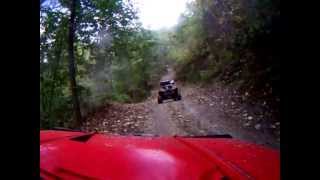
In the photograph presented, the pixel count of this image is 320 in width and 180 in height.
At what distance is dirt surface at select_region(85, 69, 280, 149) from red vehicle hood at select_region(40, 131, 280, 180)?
0.14 metres

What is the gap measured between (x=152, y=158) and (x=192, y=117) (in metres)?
0.67

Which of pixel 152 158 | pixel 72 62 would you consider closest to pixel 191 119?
pixel 152 158

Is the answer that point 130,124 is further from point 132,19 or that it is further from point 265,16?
point 265,16

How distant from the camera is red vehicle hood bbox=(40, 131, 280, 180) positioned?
1384mm

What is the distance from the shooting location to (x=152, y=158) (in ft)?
5.02

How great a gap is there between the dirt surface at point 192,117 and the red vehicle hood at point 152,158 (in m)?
0.14

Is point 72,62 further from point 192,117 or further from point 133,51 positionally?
point 192,117

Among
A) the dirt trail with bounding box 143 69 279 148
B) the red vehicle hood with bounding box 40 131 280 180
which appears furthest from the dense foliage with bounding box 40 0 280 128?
the red vehicle hood with bounding box 40 131 280 180

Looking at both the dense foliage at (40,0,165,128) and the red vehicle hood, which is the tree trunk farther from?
the red vehicle hood

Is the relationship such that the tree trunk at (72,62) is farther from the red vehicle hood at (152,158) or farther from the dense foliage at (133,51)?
the red vehicle hood at (152,158)

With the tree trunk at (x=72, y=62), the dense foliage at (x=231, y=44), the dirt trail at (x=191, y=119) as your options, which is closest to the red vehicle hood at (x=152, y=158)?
the dirt trail at (x=191, y=119)

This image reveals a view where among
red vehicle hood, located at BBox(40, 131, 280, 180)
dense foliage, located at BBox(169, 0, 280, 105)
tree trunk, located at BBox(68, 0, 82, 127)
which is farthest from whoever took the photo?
tree trunk, located at BBox(68, 0, 82, 127)

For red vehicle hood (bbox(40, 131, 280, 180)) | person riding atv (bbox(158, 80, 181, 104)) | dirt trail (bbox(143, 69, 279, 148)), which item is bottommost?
red vehicle hood (bbox(40, 131, 280, 180))

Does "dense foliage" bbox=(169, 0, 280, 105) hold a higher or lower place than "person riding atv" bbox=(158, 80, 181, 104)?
higher
